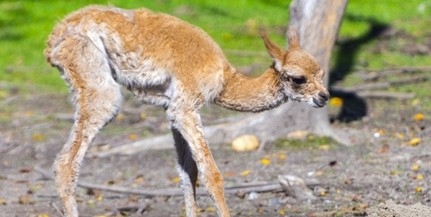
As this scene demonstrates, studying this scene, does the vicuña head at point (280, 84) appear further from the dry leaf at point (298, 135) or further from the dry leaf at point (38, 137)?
the dry leaf at point (38, 137)

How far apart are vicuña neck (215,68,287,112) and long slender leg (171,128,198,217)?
0.40 metres

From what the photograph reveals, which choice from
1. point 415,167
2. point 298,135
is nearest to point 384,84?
point 298,135

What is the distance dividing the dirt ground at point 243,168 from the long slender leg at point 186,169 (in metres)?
0.58

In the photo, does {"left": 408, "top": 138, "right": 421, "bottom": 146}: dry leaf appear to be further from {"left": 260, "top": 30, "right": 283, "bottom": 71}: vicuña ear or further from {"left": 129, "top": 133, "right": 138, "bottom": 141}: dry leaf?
{"left": 260, "top": 30, "right": 283, "bottom": 71}: vicuña ear

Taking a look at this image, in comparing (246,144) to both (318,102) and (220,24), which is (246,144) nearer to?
(318,102)

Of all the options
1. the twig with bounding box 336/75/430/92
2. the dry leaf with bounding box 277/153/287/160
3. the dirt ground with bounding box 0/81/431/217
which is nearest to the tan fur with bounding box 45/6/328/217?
the dirt ground with bounding box 0/81/431/217

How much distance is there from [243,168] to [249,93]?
92.9 inches

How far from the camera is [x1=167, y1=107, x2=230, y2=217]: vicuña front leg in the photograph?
7.91 metres

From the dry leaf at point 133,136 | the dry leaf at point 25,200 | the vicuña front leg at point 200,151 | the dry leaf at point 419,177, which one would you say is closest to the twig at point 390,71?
the dry leaf at point 133,136

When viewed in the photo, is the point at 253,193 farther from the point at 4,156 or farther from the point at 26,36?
the point at 26,36

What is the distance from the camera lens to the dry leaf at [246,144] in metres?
11.3

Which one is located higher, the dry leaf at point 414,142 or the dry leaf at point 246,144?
the dry leaf at point 414,142

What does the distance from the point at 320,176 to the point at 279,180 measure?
0.74 m

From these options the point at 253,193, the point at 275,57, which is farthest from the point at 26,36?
the point at 275,57
